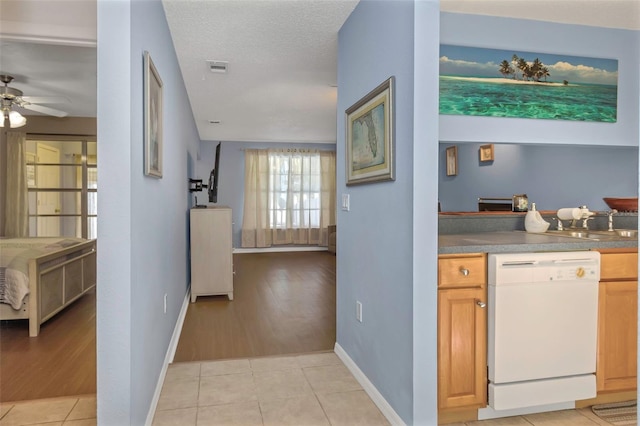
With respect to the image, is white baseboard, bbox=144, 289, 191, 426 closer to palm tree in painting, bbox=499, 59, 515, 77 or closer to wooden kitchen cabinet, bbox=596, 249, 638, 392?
wooden kitchen cabinet, bbox=596, 249, 638, 392

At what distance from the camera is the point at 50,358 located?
2875 millimetres

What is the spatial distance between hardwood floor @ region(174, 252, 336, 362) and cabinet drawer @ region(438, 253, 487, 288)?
4.64 feet

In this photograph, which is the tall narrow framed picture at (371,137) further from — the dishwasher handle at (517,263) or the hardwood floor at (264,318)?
the hardwood floor at (264,318)

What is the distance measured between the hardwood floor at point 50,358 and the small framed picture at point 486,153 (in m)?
3.02

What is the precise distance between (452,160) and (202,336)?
2438 mm

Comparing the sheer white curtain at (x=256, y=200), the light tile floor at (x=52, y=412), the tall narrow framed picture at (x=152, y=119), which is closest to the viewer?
the tall narrow framed picture at (x=152, y=119)

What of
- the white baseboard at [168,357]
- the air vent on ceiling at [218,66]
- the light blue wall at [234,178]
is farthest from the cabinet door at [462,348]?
the light blue wall at [234,178]

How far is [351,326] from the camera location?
269cm

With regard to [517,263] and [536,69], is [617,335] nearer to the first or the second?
[517,263]

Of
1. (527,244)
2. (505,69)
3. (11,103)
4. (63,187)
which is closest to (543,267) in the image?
(527,244)

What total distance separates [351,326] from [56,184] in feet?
19.2

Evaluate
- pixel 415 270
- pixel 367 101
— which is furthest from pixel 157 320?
pixel 367 101

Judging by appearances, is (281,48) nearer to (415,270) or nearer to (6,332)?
(415,270)

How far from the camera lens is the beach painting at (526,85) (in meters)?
2.58
